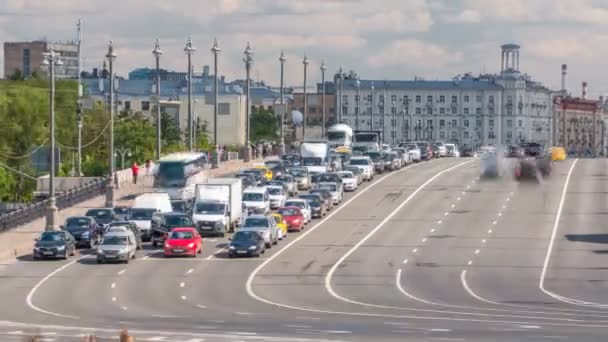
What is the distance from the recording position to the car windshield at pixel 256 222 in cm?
6700

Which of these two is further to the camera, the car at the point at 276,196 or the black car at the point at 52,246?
the car at the point at 276,196

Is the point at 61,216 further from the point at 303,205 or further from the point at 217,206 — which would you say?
the point at 303,205

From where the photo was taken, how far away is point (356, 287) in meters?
53.4

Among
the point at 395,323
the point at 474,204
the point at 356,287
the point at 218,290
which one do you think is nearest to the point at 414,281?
the point at 356,287

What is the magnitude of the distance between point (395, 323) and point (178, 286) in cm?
1309

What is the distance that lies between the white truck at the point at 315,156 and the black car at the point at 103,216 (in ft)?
97.7

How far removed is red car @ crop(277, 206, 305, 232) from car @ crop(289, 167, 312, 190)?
19.5 m

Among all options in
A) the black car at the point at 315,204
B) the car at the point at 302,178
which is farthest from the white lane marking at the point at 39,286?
the car at the point at 302,178

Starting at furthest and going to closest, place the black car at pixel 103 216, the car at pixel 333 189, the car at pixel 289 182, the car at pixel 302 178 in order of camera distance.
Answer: the car at pixel 302 178
the car at pixel 289 182
the car at pixel 333 189
the black car at pixel 103 216

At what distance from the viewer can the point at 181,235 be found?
210 ft

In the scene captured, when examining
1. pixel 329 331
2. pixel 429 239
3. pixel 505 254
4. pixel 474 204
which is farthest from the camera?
pixel 474 204

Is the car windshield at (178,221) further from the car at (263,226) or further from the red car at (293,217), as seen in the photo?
the red car at (293,217)

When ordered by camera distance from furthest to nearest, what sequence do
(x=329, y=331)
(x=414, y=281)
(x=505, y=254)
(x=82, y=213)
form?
(x=82, y=213), (x=505, y=254), (x=414, y=281), (x=329, y=331)

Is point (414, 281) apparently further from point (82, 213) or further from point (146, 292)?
point (82, 213)
